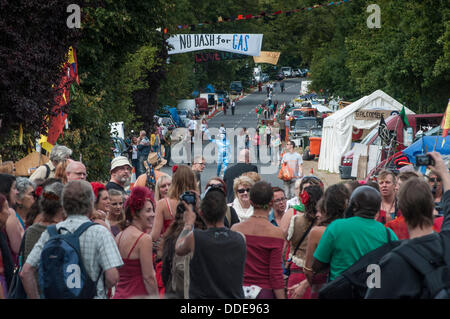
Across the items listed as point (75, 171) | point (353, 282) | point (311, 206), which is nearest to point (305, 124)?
point (75, 171)

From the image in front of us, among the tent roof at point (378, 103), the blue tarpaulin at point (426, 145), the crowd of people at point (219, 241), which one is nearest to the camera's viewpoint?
the crowd of people at point (219, 241)

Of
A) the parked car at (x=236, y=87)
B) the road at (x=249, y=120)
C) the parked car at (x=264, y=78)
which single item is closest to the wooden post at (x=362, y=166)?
the road at (x=249, y=120)

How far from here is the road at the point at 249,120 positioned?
29000mm

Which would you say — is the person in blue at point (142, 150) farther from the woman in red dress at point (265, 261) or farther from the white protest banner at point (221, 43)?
the woman in red dress at point (265, 261)

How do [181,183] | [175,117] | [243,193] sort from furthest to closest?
1. [175,117]
2. [243,193]
3. [181,183]

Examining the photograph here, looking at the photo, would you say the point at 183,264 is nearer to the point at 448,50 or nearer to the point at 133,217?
the point at 133,217

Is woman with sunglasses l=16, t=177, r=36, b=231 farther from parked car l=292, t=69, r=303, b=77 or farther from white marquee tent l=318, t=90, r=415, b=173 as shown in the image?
parked car l=292, t=69, r=303, b=77

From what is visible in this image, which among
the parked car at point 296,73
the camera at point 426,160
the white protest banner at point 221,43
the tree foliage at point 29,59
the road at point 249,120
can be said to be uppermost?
the parked car at point 296,73

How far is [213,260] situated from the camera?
18.5 feet

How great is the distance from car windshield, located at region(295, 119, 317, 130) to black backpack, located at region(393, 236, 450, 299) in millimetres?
38831

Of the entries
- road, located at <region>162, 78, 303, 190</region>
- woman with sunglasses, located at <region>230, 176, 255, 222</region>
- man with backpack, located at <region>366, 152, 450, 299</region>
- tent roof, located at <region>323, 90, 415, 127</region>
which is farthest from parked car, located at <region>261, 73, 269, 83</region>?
man with backpack, located at <region>366, 152, 450, 299</region>

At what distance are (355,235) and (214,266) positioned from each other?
1.02 metres

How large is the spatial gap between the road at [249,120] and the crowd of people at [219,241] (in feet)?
56.6

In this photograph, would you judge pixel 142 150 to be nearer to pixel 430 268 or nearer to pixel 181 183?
pixel 181 183
